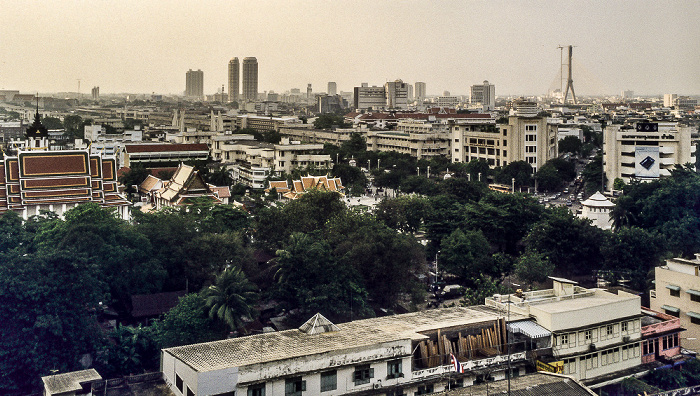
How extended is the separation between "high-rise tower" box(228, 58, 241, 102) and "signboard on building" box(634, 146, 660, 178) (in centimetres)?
7483

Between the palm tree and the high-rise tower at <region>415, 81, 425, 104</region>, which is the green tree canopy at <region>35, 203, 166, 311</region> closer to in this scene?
the palm tree

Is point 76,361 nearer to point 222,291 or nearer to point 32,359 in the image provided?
point 32,359

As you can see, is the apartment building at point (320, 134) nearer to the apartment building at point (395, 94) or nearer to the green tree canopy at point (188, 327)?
the green tree canopy at point (188, 327)

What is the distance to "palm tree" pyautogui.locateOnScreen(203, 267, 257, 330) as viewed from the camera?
30.5 ft

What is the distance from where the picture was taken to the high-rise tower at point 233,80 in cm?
9294

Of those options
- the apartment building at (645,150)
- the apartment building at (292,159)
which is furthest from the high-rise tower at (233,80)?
the apartment building at (645,150)

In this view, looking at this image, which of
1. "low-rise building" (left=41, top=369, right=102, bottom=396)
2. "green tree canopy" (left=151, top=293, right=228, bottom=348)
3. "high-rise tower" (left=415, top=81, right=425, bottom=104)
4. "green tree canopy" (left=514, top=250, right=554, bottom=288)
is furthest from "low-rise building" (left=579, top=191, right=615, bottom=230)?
"high-rise tower" (left=415, top=81, right=425, bottom=104)

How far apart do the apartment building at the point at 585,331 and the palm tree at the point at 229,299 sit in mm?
3331

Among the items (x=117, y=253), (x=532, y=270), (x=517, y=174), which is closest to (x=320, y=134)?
(x=517, y=174)

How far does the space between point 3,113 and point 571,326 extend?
4972 centimetres

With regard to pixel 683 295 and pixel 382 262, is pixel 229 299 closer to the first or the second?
pixel 382 262

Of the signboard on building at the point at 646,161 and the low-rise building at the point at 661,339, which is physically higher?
the signboard on building at the point at 646,161

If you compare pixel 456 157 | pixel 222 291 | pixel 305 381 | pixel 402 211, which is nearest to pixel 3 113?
pixel 456 157

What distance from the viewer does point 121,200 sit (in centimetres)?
1684
